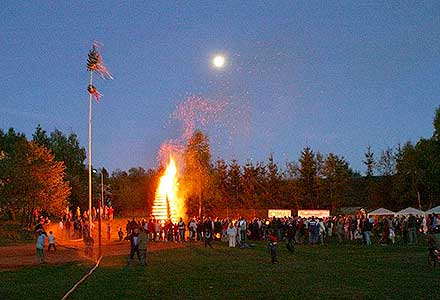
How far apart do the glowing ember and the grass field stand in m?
38.4

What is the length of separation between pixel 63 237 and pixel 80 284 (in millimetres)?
38995

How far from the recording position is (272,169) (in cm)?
7262

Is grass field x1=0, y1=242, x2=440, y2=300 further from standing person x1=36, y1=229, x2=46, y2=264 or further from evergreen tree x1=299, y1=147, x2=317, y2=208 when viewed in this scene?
evergreen tree x1=299, y1=147, x2=317, y2=208

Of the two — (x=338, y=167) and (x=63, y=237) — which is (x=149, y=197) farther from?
(x=63, y=237)

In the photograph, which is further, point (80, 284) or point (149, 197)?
point (149, 197)

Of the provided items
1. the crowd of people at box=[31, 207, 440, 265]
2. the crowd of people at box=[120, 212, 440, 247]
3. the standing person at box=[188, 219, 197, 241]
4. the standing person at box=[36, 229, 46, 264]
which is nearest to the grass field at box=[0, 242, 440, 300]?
the standing person at box=[36, 229, 46, 264]

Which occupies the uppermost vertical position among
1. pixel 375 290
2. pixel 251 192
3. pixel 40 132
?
pixel 40 132

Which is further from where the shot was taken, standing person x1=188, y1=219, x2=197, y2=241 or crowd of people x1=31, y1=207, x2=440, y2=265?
standing person x1=188, y1=219, x2=197, y2=241

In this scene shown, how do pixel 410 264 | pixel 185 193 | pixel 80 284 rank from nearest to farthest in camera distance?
pixel 80 284, pixel 410 264, pixel 185 193

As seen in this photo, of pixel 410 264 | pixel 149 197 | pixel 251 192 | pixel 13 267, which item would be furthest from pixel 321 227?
pixel 149 197

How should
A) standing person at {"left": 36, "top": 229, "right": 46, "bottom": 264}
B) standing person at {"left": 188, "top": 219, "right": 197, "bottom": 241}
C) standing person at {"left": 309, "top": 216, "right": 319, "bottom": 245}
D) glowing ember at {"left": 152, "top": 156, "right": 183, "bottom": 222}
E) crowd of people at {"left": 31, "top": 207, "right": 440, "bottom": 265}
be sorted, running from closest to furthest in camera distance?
1. standing person at {"left": 36, "top": 229, "right": 46, "bottom": 264}
2. crowd of people at {"left": 31, "top": 207, "right": 440, "bottom": 265}
3. standing person at {"left": 309, "top": 216, "right": 319, "bottom": 245}
4. standing person at {"left": 188, "top": 219, "right": 197, "bottom": 241}
5. glowing ember at {"left": 152, "top": 156, "right": 183, "bottom": 222}

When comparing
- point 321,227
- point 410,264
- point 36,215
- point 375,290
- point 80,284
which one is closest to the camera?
point 375,290

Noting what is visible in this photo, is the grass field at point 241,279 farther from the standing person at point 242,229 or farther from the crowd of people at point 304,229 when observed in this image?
the standing person at point 242,229

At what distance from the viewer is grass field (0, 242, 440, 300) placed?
16.0 meters
